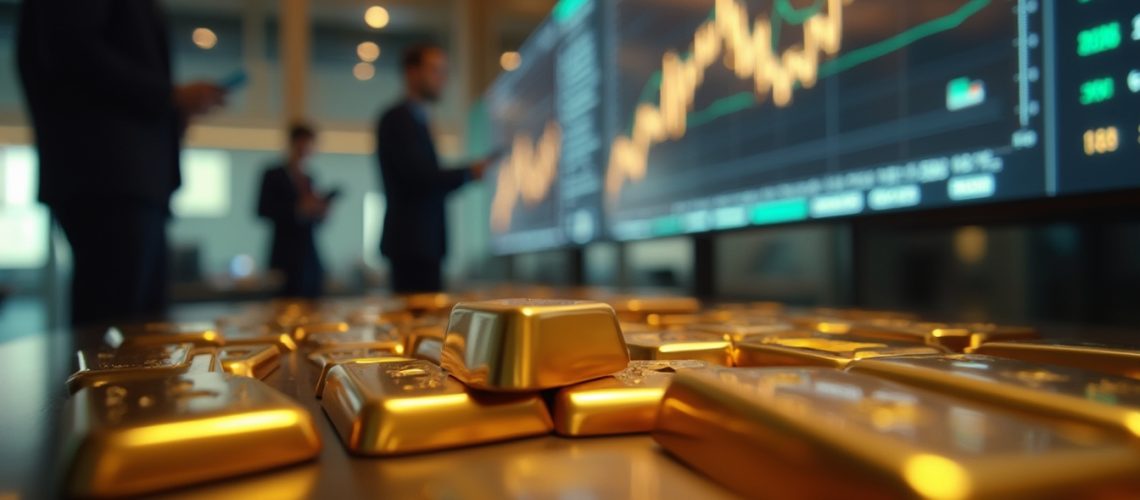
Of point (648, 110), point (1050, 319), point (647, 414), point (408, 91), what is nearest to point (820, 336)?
point (647, 414)

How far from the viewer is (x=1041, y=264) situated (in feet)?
2.72

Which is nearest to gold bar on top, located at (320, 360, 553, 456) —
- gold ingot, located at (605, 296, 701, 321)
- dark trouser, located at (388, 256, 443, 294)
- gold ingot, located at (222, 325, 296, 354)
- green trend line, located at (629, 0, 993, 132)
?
gold ingot, located at (222, 325, 296, 354)

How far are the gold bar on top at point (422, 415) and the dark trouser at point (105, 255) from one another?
93cm

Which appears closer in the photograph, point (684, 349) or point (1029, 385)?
point (1029, 385)

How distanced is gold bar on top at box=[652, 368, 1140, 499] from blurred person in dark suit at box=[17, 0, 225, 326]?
0.99 metres

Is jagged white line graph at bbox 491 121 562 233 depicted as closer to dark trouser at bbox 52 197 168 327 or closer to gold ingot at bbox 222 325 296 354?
dark trouser at bbox 52 197 168 327

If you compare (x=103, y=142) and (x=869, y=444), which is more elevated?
(x=103, y=142)

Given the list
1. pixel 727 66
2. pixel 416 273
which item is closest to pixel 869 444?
pixel 727 66

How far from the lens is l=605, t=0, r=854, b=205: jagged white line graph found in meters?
0.86

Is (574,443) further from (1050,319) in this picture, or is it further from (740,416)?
(1050,319)

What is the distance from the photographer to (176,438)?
17 centimetres

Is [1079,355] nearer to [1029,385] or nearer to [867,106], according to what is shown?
[1029,385]

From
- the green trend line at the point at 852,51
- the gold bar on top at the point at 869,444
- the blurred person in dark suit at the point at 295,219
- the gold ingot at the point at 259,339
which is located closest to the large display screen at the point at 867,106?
the green trend line at the point at 852,51

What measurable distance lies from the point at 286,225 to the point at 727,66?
2409 mm
